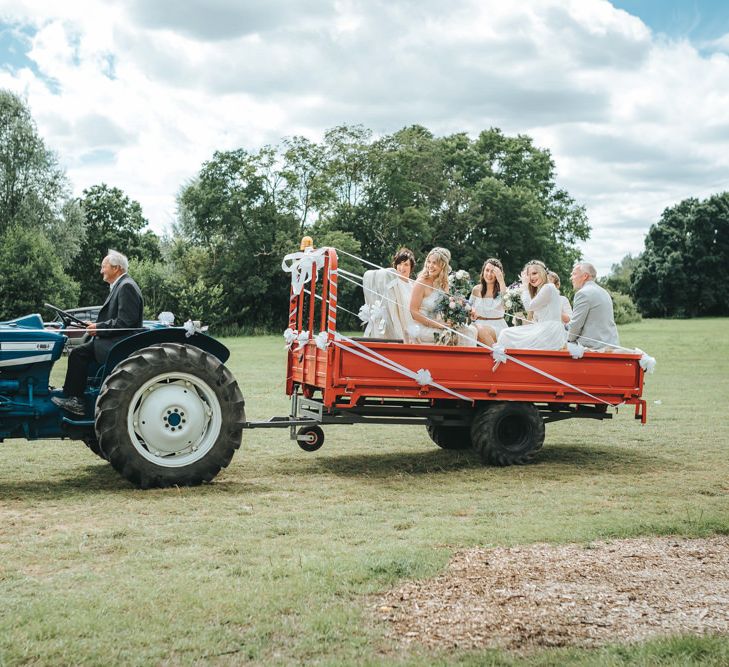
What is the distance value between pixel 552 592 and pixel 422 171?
186 ft

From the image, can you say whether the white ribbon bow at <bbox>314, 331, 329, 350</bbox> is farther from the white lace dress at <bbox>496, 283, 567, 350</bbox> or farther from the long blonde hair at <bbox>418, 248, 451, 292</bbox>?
the white lace dress at <bbox>496, 283, 567, 350</bbox>

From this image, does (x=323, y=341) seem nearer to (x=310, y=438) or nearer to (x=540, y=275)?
(x=310, y=438)

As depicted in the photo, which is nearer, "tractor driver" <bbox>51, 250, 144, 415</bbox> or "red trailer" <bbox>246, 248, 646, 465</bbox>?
"tractor driver" <bbox>51, 250, 144, 415</bbox>

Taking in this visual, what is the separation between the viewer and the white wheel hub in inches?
311

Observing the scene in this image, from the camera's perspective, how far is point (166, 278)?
52594 millimetres

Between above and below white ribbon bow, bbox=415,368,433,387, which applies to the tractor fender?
above

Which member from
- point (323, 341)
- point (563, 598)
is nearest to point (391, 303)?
point (323, 341)

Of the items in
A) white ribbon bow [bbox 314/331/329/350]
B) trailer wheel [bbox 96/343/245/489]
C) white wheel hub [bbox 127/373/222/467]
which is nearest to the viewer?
trailer wheel [bbox 96/343/245/489]

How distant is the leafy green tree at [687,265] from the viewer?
278 feet

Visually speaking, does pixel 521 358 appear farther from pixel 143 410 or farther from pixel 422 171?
pixel 422 171

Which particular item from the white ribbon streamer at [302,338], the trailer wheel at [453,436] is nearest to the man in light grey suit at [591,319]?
the trailer wheel at [453,436]

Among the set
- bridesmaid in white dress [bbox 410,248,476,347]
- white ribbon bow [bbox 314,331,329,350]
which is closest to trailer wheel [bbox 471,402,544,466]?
bridesmaid in white dress [bbox 410,248,476,347]

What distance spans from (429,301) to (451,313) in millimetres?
274

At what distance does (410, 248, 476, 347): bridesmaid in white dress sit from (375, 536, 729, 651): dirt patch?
4442 millimetres
